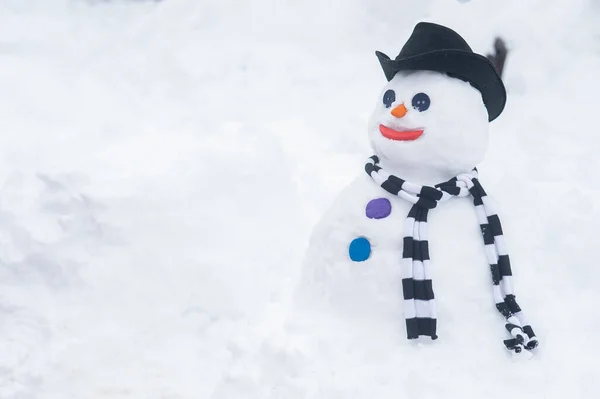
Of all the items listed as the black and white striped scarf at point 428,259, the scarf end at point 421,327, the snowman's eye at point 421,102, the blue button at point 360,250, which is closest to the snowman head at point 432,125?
the snowman's eye at point 421,102

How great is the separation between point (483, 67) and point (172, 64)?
3.87 metres

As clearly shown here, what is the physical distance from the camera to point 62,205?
363 centimetres

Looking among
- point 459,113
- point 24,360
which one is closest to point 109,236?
point 24,360

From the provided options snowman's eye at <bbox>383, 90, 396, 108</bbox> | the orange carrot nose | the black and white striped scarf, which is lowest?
the black and white striped scarf

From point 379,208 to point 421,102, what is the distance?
542 millimetres

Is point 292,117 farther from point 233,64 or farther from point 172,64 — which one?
point 172,64

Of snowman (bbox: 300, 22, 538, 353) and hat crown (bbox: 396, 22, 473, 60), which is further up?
hat crown (bbox: 396, 22, 473, 60)

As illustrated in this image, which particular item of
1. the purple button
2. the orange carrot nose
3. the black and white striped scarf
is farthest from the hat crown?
the purple button

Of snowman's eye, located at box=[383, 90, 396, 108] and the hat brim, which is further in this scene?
snowman's eye, located at box=[383, 90, 396, 108]

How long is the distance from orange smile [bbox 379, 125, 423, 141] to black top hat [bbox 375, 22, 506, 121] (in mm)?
310

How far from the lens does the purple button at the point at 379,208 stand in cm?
283

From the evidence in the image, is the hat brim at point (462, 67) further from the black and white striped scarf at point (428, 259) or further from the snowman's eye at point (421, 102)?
the black and white striped scarf at point (428, 259)

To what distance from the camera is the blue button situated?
2.79 metres

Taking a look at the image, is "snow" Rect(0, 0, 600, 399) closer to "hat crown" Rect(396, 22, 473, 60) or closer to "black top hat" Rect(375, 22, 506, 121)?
"black top hat" Rect(375, 22, 506, 121)
